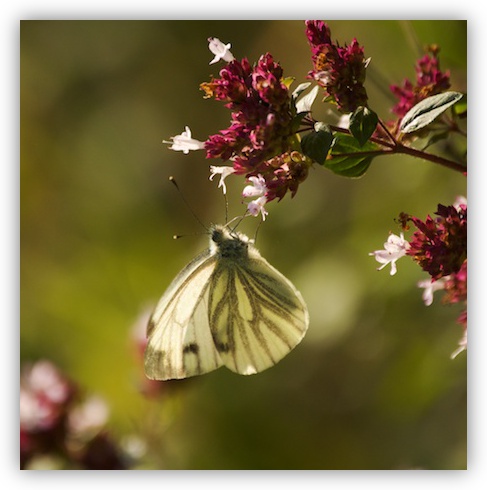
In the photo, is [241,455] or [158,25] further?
[241,455]

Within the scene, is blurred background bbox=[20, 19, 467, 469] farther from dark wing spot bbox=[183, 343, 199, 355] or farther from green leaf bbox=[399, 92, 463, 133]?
green leaf bbox=[399, 92, 463, 133]

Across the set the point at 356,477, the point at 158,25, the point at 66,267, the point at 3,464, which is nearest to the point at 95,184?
the point at 66,267

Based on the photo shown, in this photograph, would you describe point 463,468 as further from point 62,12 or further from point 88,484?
point 62,12

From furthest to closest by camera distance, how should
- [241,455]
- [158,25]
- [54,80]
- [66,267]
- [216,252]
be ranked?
1. [66,267]
2. [54,80]
3. [241,455]
4. [158,25]
5. [216,252]

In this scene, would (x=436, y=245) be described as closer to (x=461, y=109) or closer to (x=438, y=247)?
(x=438, y=247)

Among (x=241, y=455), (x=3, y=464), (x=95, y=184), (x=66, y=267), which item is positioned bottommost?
(x=241, y=455)

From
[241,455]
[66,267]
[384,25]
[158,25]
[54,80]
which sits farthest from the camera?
[66,267]

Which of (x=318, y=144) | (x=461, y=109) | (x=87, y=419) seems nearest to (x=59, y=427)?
(x=87, y=419)
